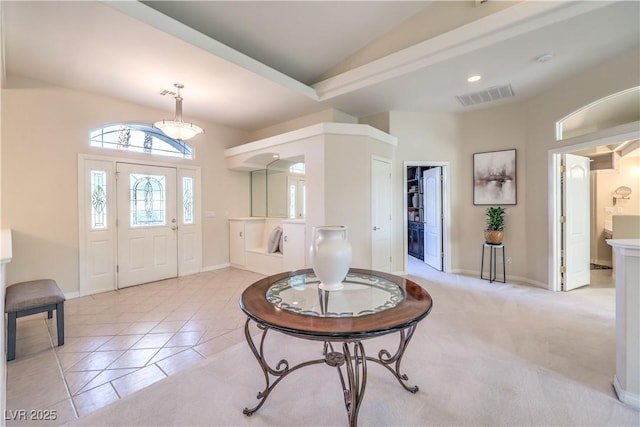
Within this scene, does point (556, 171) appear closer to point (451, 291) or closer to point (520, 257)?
point (520, 257)

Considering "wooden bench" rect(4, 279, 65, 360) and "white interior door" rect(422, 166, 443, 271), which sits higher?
"white interior door" rect(422, 166, 443, 271)

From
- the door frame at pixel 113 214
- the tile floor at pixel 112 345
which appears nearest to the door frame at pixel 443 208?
the tile floor at pixel 112 345

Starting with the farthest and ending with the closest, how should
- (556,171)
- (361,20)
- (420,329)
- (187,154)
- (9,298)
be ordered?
(187,154) → (556,171) → (361,20) → (420,329) → (9,298)

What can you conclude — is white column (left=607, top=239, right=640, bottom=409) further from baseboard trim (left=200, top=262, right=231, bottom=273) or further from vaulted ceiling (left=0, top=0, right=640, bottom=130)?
baseboard trim (left=200, top=262, right=231, bottom=273)

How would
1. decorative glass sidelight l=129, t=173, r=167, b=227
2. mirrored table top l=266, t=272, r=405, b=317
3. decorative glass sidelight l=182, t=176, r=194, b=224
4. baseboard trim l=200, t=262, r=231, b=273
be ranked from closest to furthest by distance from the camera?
mirrored table top l=266, t=272, r=405, b=317 → decorative glass sidelight l=129, t=173, r=167, b=227 → decorative glass sidelight l=182, t=176, r=194, b=224 → baseboard trim l=200, t=262, r=231, b=273

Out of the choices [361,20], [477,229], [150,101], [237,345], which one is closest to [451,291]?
[477,229]

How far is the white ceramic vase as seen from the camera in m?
1.68

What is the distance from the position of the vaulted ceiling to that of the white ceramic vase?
2.68 meters

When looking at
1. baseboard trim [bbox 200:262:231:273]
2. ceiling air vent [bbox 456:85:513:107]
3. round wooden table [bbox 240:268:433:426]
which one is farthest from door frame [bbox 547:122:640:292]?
baseboard trim [bbox 200:262:231:273]

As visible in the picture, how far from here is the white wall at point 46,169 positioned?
342 centimetres

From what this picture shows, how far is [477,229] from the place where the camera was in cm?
484

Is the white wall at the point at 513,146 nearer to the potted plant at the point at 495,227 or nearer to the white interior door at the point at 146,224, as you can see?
the potted plant at the point at 495,227

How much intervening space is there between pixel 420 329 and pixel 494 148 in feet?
11.8

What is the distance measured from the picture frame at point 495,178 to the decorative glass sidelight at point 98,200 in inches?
242
